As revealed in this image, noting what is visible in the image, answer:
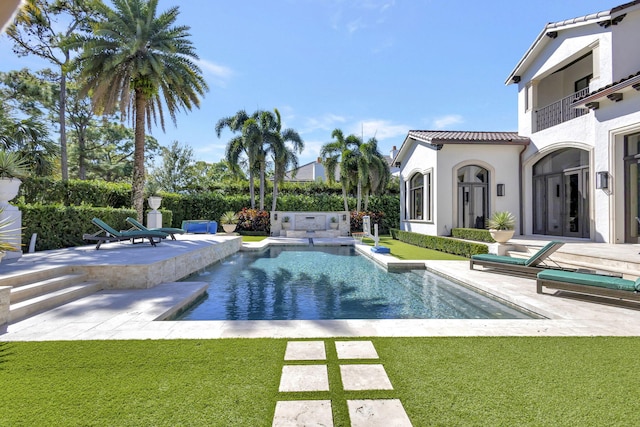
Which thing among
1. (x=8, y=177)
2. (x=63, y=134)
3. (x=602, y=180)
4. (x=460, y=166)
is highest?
(x=63, y=134)

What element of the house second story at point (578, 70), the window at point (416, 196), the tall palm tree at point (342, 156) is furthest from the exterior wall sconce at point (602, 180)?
the tall palm tree at point (342, 156)

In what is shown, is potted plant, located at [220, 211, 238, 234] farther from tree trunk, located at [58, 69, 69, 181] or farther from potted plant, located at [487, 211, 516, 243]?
potted plant, located at [487, 211, 516, 243]

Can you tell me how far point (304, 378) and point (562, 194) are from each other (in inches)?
600

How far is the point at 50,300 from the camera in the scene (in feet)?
19.1

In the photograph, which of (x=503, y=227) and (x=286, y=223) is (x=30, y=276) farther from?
(x=286, y=223)

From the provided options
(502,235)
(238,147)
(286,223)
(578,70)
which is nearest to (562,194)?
(502,235)

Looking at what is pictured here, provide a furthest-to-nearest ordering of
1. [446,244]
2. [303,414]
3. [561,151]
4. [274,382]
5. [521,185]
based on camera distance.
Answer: [521,185]
[446,244]
[561,151]
[274,382]
[303,414]

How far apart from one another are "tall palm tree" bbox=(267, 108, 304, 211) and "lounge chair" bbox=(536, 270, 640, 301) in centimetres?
2096

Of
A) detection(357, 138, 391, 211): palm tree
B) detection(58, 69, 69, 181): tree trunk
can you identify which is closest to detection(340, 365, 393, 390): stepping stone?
detection(357, 138, 391, 211): palm tree

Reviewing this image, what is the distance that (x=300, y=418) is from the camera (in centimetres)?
257

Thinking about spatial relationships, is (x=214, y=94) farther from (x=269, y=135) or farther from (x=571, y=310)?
(x=571, y=310)

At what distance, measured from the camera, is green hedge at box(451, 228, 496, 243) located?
12867 millimetres

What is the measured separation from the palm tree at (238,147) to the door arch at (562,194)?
61.2ft

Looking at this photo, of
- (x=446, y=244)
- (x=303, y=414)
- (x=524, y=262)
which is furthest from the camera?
(x=446, y=244)
